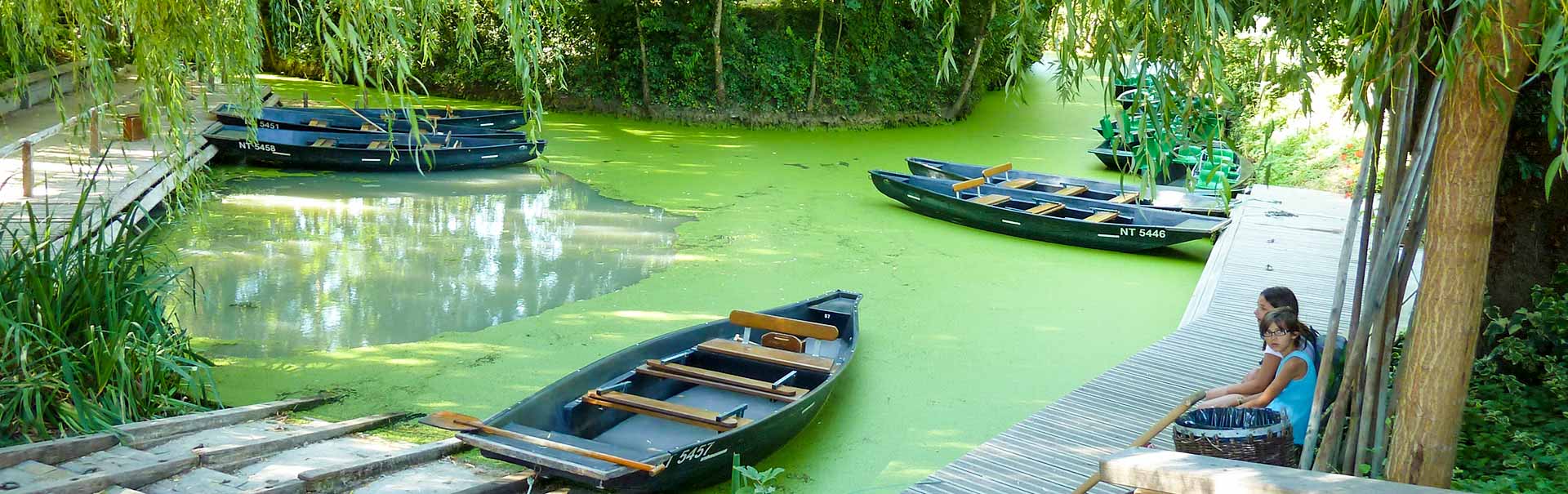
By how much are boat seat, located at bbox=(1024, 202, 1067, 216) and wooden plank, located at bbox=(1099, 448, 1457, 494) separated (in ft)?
19.3

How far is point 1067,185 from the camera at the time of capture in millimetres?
9695

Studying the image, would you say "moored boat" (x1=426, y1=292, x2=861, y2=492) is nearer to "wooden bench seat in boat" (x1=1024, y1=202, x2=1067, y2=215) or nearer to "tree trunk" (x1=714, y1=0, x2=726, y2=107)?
"wooden bench seat in boat" (x1=1024, y1=202, x2=1067, y2=215)

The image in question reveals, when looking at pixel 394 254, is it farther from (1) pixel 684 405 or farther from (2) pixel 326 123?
(2) pixel 326 123

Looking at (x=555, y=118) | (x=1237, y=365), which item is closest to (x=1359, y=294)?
(x=1237, y=365)

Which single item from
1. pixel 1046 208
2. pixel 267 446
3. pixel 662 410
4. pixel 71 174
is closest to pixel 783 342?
pixel 662 410

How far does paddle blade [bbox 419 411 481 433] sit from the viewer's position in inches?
157

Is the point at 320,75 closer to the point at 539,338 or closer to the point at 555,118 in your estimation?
the point at 555,118

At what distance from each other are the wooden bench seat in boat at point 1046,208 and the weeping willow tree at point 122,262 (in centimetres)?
503

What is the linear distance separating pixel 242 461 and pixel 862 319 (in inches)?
134

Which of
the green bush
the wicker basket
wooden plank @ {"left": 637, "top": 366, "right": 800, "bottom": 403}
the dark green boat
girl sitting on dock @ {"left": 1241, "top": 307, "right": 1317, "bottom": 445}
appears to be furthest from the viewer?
the dark green boat

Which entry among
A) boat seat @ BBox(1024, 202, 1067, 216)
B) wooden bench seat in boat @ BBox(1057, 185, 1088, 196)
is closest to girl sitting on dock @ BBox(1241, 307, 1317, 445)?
boat seat @ BBox(1024, 202, 1067, 216)

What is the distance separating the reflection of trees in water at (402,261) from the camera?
19.8 ft

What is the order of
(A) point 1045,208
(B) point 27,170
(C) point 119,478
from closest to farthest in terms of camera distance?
(C) point 119,478 → (B) point 27,170 → (A) point 1045,208

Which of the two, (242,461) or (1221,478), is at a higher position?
(1221,478)
